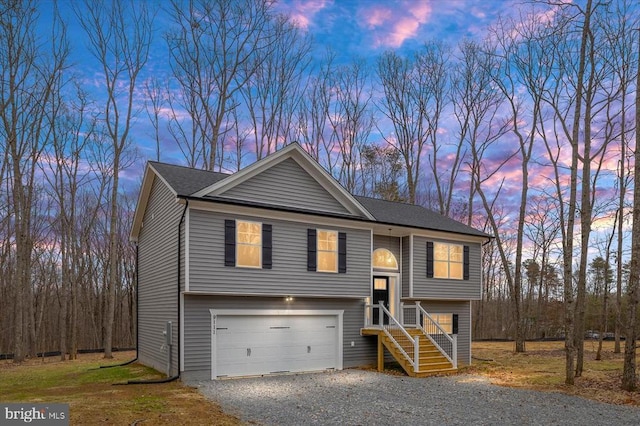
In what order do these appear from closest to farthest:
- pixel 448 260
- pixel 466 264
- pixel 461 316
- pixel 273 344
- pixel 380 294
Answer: pixel 273 344 < pixel 380 294 < pixel 448 260 < pixel 466 264 < pixel 461 316

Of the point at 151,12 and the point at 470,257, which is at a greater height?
the point at 151,12

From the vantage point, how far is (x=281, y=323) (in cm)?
1516

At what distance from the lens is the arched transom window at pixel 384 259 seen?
18.0 meters

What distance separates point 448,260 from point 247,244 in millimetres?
9128

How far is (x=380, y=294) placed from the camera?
1809 cm

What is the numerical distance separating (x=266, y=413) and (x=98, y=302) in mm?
25468

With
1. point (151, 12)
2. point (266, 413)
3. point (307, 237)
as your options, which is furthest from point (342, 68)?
point (266, 413)

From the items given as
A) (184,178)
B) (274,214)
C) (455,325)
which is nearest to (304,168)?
(274,214)

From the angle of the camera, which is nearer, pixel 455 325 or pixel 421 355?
pixel 421 355

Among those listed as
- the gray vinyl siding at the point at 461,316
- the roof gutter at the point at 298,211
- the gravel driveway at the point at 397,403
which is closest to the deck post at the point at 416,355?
the gravel driveway at the point at 397,403

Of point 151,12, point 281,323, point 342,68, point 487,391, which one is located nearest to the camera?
point 487,391

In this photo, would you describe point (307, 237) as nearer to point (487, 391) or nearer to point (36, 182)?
point (487, 391)

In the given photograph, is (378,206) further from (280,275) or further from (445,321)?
(280,275)

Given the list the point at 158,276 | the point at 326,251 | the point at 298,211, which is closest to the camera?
the point at 298,211
